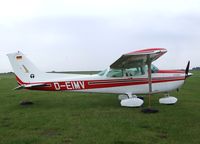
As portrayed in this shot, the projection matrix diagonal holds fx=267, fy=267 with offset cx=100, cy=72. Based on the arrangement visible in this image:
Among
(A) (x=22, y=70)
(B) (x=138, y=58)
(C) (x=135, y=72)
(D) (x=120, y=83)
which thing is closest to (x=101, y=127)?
(B) (x=138, y=58)

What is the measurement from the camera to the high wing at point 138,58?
945cm

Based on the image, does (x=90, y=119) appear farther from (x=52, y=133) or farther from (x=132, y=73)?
(x=132, y=73)

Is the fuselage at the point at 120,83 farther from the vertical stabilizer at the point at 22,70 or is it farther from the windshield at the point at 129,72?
the vertical stabilizer at the point at 22,70

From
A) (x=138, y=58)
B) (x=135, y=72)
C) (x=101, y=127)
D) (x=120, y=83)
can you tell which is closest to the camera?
(x=101, y=127)

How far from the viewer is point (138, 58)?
33.9 ft

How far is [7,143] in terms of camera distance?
5711 millimetres

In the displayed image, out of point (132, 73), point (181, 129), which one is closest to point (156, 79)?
point (132, 73)

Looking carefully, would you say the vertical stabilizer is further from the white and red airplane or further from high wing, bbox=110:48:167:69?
high wing, bbox=110:48:167:69

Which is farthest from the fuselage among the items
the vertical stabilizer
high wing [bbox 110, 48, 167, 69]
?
high wing [bbox 110, 48, 167, 69]

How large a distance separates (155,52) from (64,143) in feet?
16.9

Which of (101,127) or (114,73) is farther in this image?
(114,73)

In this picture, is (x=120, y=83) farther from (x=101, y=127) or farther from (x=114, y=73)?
(x=101, y=127)

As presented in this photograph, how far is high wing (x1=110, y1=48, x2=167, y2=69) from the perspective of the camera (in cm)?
945

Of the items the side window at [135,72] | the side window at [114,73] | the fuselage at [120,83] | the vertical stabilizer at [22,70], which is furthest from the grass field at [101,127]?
the side window at [114,73]
